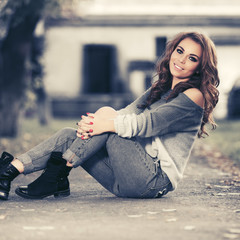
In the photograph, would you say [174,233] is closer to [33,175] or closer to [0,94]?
[33,175]

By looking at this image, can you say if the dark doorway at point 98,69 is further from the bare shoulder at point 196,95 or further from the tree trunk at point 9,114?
the bare shoulder at point 196,95

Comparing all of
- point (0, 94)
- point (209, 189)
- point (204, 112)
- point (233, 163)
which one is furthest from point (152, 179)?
point (0, 94)

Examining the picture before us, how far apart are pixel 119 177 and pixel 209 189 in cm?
143

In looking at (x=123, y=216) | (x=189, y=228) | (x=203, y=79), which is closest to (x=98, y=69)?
(x=203, y=79)

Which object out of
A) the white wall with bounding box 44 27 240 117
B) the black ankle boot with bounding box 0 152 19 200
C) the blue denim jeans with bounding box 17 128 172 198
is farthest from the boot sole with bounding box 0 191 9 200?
the white wall with bounding box 44 27 240 117

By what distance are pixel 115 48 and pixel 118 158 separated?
1790 centimetres

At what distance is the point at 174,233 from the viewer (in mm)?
3695

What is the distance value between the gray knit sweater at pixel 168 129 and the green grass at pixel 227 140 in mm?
4246

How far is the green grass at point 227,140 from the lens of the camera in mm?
9855

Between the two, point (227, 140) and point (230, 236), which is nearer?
point (230, 236)

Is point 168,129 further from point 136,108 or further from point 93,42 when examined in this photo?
point 93,42

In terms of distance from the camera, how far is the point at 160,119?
4473 millimetres

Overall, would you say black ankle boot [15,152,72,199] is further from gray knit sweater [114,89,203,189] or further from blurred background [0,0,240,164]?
blurred background [0,0,240,164]

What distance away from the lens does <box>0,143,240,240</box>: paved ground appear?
368cm
